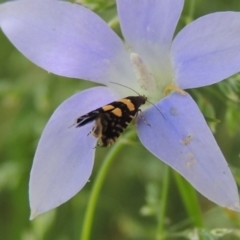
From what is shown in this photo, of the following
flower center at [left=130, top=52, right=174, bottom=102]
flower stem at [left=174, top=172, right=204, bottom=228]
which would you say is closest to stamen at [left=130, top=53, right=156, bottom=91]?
flower center at [left=130, top=52, right=174, bottom=102]

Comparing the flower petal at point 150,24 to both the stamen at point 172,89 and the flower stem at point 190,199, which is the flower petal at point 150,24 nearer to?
the stamen at point 172,89

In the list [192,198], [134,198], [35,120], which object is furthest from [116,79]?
[134,198]

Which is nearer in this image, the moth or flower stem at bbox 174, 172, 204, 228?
the moth

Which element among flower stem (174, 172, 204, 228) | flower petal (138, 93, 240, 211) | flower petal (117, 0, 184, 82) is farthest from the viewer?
A: flower stem (174, 172, 204, 228)

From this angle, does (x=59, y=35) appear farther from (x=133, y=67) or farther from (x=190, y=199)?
(x=190, y=199)

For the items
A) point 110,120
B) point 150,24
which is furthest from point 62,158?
point 150,24

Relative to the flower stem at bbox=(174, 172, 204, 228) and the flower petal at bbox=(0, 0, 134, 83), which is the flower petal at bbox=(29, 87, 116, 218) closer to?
the flower petal at bbox=(0, 0, 134, 83)

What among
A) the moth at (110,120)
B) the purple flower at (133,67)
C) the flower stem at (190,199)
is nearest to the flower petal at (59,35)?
the purple flower at (133,67)

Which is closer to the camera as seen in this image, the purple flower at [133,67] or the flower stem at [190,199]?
the purple flower at [133,67]
